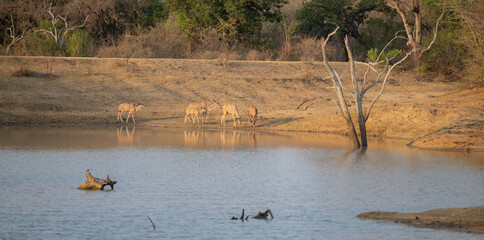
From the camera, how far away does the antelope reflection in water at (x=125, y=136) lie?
76.5ft

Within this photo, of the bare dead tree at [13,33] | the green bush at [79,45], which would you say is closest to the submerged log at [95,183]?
the bare dead tree at [13,33]

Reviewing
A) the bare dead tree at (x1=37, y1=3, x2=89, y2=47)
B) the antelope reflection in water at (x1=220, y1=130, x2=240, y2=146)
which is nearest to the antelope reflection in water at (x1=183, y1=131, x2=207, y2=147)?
the antelope reflection in water at (x1=220, y1=130, x2=240, y2=146)

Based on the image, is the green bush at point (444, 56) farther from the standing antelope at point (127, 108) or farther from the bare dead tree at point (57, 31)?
the bare dead tree at point (57, 31)

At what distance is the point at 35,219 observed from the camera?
11719 mm

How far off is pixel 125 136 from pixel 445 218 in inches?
625

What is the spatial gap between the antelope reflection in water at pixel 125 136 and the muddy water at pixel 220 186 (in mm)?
77

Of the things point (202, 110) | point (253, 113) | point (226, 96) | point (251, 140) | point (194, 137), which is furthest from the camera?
point (226, 96)

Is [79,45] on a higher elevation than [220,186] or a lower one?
higher

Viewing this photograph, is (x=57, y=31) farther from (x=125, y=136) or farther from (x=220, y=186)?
(x=220, y=186)

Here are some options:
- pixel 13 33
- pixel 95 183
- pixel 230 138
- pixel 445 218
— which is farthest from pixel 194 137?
pixel 13 33

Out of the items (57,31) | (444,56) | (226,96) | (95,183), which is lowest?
(95,183)

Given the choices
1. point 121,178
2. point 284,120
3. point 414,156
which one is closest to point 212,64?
point 284,120

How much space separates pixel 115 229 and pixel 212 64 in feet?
88.1

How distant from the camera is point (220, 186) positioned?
1517 centimetres
